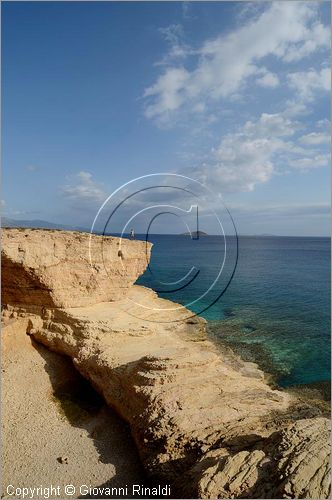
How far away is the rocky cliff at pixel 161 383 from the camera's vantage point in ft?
32.9

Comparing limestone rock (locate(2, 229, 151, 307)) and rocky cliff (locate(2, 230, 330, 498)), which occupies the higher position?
limestone rock (locate(2, 229, 151, 307))

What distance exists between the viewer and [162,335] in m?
23.4

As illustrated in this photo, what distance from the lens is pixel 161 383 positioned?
16.1 m

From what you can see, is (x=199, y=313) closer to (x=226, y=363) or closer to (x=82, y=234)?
(x=226, y=363)

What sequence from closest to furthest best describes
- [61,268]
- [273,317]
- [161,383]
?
[161,383] → [61,268] → [273,317]

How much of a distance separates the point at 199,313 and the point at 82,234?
68.5ft

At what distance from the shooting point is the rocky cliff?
32.9 feet

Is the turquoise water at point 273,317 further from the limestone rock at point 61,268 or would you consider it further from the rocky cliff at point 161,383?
the limestone rock at point 61,268

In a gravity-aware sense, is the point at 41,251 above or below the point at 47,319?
above

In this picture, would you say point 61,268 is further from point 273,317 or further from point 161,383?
point 273,317

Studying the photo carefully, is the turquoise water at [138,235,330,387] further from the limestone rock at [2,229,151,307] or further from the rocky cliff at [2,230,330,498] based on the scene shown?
the limestone rock at [2,229,151,307]

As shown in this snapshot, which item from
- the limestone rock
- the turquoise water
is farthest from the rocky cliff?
the turquoise water

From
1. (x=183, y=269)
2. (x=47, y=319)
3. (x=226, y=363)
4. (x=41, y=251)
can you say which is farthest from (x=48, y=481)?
(x=183, y=269)

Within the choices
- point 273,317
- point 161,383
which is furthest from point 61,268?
point 273,317
